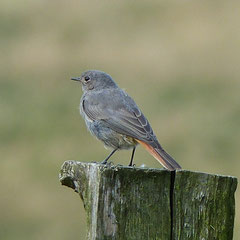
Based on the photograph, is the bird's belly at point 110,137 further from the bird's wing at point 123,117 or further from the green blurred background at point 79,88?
the green blurred background at point 79,88

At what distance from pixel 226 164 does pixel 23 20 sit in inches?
343

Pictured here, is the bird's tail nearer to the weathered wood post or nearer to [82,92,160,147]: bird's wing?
[82,92,160,147]: bird's wing

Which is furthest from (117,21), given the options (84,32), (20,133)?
(20,133)

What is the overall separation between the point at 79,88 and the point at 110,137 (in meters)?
7.95

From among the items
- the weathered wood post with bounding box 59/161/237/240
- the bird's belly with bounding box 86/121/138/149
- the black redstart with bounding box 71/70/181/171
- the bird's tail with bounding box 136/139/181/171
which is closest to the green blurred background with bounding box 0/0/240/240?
the black redstart with bounding box 71/70/181/171

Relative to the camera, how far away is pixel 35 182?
11.6 m

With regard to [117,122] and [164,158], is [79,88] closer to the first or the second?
[117,122]

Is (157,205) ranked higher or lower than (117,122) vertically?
lower

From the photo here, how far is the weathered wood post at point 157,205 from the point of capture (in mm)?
4727

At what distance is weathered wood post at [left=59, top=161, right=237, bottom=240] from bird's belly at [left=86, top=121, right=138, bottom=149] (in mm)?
2888

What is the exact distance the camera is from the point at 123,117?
25.9 ft

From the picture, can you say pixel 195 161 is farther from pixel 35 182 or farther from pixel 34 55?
pixel 34 55

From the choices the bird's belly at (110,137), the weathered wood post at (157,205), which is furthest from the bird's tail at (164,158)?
the weathered wood post at (157,205)

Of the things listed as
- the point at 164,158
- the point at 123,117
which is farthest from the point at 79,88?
the point at 164,158
